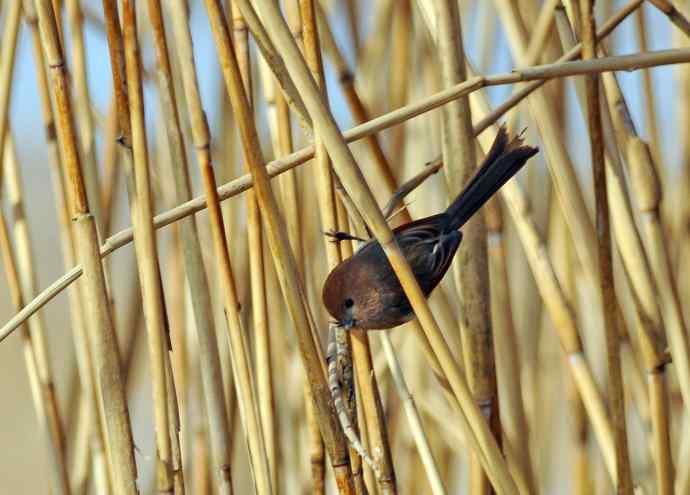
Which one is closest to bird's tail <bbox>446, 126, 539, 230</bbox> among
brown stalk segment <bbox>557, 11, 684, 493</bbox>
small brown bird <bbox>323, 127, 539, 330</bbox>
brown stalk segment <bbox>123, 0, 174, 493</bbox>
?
small brown bird <bbox>323, 127, 539, 330</bbox>

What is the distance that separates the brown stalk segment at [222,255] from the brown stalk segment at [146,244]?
58 millimetres

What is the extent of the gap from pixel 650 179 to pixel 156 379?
0.65 m

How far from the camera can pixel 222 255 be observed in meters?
0.92

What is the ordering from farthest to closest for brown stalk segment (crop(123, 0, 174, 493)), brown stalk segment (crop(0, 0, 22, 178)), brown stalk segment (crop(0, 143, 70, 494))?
brown stalk segment (crop(0, 143, 70, 494)) < brown stalk segment (crop(0, 0, 22, 178)) < brown stalk segment (crop(123, 0, 174, 493))

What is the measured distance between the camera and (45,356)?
4.41 feet

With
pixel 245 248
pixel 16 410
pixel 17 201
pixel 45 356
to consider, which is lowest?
pixel 16 410

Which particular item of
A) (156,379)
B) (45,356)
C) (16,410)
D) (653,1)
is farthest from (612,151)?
(16,410)

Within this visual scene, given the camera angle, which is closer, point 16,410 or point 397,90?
point 397,90

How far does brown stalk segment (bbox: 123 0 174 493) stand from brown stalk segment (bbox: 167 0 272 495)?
6cm

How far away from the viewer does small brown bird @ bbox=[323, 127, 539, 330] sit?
3.85 feet

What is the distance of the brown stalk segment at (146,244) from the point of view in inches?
34.6

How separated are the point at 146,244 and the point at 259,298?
8.4 inches

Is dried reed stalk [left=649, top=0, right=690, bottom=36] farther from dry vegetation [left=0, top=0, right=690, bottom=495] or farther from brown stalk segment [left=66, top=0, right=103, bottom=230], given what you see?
brown stalk segment [left=66, top=0, right=103, bottom=230]

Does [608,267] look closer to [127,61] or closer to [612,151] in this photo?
[612,151]
